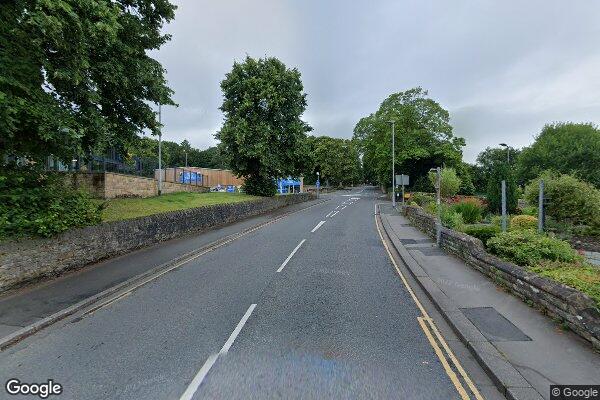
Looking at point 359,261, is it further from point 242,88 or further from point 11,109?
point 242,88

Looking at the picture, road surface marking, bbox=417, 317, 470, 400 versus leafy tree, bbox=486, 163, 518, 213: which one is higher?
leafy tree, bbox=486, 163, 518, 213

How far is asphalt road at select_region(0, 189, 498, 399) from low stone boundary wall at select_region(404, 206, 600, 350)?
1919 millimetres

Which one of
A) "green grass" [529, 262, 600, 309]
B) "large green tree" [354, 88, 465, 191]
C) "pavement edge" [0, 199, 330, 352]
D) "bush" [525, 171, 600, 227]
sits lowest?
"pavement edge" [0, 199, 330, 352]

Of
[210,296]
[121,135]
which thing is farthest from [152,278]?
[121,135]

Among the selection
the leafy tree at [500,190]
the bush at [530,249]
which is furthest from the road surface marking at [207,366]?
the leafy tree at [500,190]

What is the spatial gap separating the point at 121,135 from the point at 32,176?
9.25 feet

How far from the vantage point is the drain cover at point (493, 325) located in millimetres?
5414

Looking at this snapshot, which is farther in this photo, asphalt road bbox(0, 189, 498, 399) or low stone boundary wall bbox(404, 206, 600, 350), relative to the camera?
low stone boundary wall bbox(404, 206, 600, 350)

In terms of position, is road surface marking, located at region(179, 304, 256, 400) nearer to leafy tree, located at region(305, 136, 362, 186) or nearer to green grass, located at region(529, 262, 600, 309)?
green grass, located at region(529, 262, 600, 309)

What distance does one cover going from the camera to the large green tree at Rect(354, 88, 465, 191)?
47531 mm

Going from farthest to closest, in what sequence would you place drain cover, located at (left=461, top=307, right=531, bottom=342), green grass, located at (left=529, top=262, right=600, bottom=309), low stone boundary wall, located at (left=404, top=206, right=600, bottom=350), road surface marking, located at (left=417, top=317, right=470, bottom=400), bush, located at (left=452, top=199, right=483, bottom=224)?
bush, located at (left=452, top=199, right=483, bottom=224) → green grass, located at (left=529, top=262, right=600, bottom=309) → drain cover, located at (left=461, top=307, right=531, bottom=342) → low stone boundary wall, located at (left=404, top=206, right=600, bottom=350) → road surface marking, located at (left=417, top=317, right=470, bottom=400)

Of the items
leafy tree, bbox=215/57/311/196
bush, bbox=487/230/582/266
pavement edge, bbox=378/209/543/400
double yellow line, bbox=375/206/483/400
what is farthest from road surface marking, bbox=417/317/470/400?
leafy tree, bbox=215/57/311/196

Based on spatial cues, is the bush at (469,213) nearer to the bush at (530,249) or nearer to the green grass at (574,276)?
the bush at (530,249)

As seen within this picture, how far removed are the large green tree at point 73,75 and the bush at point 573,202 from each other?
19334 mm
